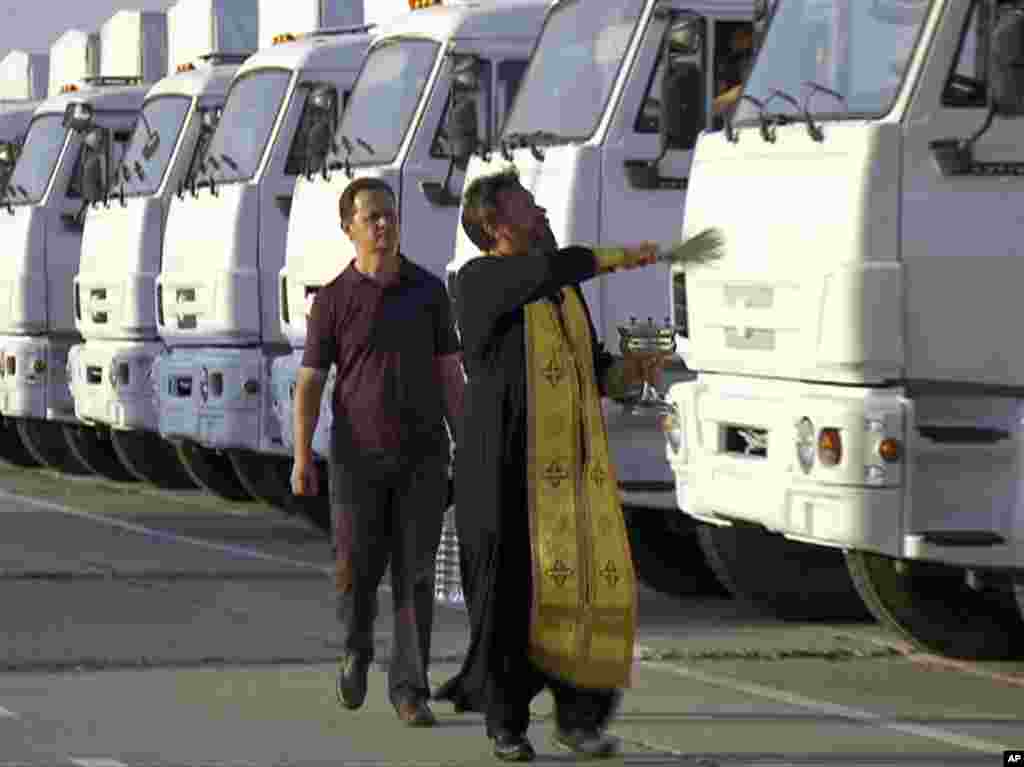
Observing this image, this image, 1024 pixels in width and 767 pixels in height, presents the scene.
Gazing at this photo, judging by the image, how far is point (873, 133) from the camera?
1142 centimetres

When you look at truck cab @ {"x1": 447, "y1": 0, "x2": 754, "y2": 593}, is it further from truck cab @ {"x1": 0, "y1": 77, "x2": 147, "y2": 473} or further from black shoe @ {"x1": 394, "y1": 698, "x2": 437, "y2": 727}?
truck cab @ {"x1": 0, "y1": 77, "x2": 147, "y2": 473}

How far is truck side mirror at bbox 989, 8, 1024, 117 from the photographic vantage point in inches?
431

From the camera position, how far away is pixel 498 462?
413 inches

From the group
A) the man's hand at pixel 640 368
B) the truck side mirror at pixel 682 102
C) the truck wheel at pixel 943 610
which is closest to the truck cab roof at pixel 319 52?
the truck side mirror at pixel 682 102

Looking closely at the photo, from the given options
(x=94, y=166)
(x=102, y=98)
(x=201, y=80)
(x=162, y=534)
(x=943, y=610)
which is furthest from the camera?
(x=102, y=98)

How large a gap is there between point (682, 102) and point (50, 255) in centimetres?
1077

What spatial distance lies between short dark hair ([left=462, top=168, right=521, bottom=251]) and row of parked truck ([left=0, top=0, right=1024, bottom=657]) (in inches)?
52.9

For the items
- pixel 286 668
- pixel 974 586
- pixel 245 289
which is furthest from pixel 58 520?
Result: pixel 974 586

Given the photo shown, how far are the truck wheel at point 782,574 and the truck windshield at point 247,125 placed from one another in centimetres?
592

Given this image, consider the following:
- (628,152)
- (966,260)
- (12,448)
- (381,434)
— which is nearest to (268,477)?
(628,152)

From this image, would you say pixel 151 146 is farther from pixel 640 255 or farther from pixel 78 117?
pixel 640 255

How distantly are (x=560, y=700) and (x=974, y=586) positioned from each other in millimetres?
1940

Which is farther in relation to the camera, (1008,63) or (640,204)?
(640,204)

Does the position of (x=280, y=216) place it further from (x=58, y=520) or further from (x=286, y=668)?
(x=286, y=668)
